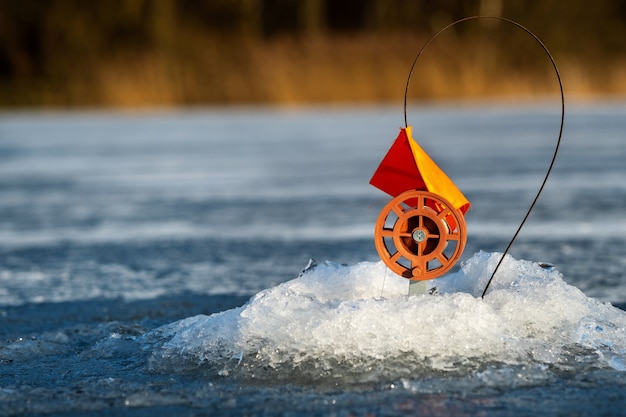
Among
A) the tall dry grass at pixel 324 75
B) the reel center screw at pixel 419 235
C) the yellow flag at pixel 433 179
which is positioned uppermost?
the tall dry grass at pixel 324 75

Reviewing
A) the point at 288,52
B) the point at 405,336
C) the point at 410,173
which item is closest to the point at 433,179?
the point at 410,173

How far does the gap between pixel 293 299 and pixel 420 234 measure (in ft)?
1.01

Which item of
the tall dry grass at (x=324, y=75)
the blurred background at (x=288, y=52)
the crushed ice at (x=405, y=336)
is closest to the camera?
the crushed ice at (x=405, y=336)

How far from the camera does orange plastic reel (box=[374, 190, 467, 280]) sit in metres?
2.12

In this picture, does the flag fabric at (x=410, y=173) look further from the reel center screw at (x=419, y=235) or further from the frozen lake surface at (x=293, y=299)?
the frozen lake surface at (x=293, y=299)

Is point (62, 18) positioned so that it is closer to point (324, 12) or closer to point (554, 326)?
point (324, 12)

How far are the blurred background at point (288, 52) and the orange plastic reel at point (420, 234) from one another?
1351 cm

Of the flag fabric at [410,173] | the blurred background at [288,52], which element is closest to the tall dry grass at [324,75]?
the blurred background at [288,52]

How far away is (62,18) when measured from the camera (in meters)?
27.2

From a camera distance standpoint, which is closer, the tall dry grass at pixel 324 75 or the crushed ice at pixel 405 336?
the crushed ice at pixel 405 336

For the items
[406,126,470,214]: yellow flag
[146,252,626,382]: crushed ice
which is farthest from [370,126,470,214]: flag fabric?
[146,252,626,382]: crushed ice

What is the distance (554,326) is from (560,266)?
1275mm

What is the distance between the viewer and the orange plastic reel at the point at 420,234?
2.12 m

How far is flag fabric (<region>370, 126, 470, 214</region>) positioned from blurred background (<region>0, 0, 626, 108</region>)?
1345 centimetres
